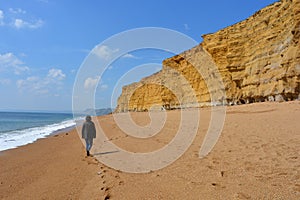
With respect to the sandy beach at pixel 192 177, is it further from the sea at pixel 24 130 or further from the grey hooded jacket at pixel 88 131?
the sea at pixel 24 130

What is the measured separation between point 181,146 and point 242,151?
7.35 ft

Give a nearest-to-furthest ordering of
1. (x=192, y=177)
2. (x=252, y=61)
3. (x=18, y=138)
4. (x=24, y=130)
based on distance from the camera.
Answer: (x=192, y=177) < (x=18, y=138) < (x=252, y=61) < (x=24, y=130)

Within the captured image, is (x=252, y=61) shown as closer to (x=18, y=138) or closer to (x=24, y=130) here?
(x=18, y=138)

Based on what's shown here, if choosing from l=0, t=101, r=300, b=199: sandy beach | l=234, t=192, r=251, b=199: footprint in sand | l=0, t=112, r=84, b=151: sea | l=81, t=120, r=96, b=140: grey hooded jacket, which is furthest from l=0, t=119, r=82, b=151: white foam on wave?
l=234, t=192, r=251, b=199: footprint in sand

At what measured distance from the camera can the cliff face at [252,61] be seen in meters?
15.0

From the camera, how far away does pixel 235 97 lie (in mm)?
22312

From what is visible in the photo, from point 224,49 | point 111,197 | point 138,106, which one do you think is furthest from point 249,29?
point 138,106

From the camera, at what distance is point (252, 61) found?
19.7 meters

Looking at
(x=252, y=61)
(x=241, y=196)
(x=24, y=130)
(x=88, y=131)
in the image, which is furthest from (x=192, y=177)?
(x=24, y=130)

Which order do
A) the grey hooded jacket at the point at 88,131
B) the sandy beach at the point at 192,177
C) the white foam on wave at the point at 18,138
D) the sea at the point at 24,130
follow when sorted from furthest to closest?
the sea at the point at 24,130 → the white foam on wave at the point at 18,138 → the grey hooded jacket at the point at 88,131 → the sandy beach at the point at 192,177

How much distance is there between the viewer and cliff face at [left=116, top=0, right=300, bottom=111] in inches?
590

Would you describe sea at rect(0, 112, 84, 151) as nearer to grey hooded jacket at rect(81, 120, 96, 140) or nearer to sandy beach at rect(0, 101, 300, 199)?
grey hooded jacket at rect(81, 120, 96, 140)

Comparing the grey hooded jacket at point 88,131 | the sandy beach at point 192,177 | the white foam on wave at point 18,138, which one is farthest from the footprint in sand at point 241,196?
the white foam on wave at point 18,138

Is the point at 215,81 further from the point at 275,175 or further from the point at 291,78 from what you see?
the point at 275,175
